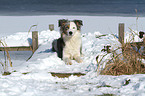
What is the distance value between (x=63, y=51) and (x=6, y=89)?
327 cm

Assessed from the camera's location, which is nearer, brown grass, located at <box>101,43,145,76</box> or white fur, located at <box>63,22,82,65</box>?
brown grass, located at <box>101,43,145,76</box>

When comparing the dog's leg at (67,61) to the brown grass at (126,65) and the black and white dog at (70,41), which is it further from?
the brown grass at (126,65)

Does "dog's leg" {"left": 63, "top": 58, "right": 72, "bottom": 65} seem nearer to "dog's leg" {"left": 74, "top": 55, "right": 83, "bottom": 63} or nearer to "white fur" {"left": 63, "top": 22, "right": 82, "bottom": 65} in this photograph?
"white fur" {"left": 63, "top": 22, "right": 82, "bottom": 65}

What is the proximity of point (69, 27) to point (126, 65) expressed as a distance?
7.51 feet

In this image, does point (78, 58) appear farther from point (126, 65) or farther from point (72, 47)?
point (126, 65)

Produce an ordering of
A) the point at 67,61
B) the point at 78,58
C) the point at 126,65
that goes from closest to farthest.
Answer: the point at 126,65, the point at 67,61, the point at 78,58

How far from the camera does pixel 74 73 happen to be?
4383mm

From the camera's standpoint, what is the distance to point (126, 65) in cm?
428

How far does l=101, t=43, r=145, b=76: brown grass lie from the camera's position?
4250 millimetres

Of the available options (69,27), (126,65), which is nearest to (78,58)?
(69,27)

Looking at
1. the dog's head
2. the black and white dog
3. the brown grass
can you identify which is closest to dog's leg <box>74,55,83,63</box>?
the black and white dog

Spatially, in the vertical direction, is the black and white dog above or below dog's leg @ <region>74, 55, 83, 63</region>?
above

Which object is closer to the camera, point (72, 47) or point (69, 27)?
point (69, 27)

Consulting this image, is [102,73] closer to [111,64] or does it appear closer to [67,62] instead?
[111,64]
